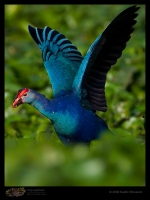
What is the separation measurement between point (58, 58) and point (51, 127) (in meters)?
1.26

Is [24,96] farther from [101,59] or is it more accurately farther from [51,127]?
[51,127]

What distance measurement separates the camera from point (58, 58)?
4387 mm

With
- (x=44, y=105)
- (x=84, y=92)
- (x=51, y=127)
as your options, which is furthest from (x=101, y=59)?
(x=51, y=127)

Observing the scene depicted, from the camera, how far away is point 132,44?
7738 millimetres

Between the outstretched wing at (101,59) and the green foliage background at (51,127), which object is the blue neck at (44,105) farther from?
the outstretched wing at (101,59)

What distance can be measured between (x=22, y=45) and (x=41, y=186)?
724cm

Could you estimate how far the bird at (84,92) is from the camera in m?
3.65

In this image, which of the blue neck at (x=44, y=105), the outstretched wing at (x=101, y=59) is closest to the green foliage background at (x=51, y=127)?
the blue neck at (x=44, y=105)

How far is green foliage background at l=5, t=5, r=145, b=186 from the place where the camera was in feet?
5.75

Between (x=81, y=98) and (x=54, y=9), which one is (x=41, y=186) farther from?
(x=54, y=9)

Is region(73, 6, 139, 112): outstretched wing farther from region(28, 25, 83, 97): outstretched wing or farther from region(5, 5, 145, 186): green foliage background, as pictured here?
region(5, 5, 145, 186): green foliage background

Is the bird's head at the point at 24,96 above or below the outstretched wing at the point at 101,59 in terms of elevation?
below

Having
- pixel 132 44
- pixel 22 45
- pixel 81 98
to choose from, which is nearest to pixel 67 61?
pixel 81 98

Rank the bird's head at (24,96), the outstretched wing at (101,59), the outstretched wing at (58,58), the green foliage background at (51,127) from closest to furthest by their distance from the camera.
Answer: the green foliage background at (51,127) < the bird's head at (24,96) < the outstretched wing at (101,59) < the outstretched wing at (58,58)
